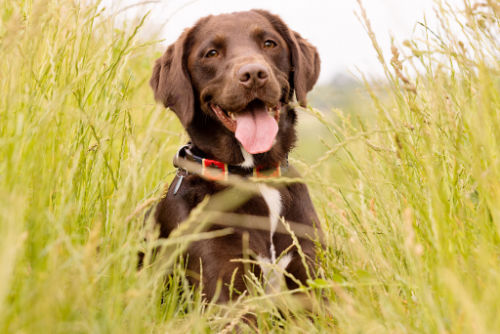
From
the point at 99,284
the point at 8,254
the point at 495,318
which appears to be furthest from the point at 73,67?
the point at 495,318

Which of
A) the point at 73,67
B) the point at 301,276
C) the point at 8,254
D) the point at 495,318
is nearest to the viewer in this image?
the point at 8,254

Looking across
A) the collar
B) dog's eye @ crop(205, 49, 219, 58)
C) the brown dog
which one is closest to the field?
the brown dog

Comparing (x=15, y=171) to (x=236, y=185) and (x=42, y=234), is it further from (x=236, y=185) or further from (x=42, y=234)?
(x=236, y=185)

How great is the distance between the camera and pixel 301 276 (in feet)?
9.52

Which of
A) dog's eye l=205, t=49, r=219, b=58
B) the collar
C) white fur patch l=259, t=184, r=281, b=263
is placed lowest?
white fur patch l=259, t=184, r=281, b=263

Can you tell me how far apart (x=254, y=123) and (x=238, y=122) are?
98mm

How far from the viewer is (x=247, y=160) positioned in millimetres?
3258

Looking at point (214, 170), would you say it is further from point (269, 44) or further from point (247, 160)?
point (269, 44)

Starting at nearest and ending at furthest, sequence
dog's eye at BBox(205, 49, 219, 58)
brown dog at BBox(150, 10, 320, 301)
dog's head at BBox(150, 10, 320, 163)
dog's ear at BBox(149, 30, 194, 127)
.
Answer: brown dog at BBox(150, 10, 320, 301), dog's head at BBox(150, 10, 320, 163), dog's ear at BBox(149, 30, 194, 127), dog's eye at BBox(205, 49, 219, 58)

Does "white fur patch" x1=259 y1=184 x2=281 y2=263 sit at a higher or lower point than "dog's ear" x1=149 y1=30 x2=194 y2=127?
lower

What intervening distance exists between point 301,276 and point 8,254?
1959 mm

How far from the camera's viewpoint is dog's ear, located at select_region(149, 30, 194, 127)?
3207 mm

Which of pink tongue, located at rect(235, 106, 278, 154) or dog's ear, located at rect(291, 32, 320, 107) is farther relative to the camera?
dog's ear, located at rect(291, 32, 320, 107)

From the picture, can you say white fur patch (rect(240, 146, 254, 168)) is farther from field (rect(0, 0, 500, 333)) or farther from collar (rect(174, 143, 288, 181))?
field (rect(0, 0, 500, 333))
